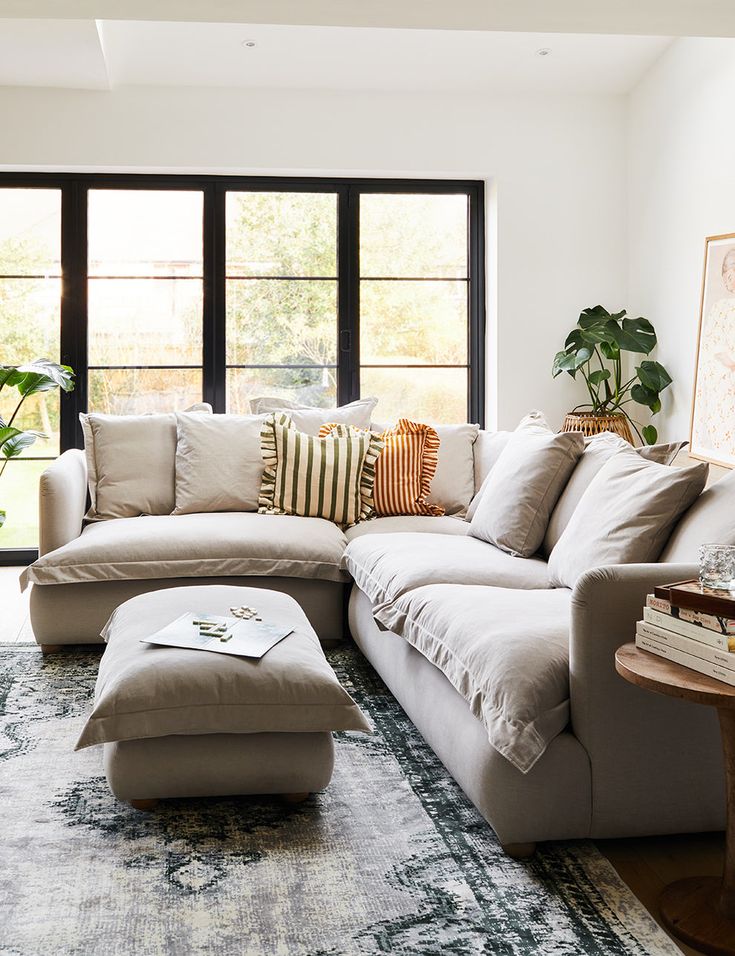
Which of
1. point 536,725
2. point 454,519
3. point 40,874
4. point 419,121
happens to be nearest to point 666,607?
point 536,725

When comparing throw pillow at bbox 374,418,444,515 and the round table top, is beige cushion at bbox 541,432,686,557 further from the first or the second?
the round table top

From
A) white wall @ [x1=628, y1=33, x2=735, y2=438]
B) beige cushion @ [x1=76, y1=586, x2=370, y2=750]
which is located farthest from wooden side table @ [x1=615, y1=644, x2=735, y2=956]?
white wall @ [x1=628, y1=33, x2=735, y2=438]

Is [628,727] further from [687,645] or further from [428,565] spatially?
[428,565]

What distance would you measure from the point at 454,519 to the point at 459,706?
77.0 inches

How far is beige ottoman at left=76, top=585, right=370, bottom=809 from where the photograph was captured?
240 cm

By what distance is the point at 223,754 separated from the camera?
2.48 meters

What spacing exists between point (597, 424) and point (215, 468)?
6.59ft

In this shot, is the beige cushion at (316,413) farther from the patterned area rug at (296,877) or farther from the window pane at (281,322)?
the patterned area rug at (296,877)

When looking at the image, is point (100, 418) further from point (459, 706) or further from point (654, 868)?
point (654, 868)

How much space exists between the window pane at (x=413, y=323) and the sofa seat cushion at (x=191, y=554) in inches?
73.4

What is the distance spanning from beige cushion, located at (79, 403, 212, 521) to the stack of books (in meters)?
2.89

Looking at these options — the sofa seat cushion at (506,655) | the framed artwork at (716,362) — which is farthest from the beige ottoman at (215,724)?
the framed artwork at (716,362)

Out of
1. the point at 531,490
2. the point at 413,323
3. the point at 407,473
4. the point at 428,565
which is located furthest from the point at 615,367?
the point at 428,565

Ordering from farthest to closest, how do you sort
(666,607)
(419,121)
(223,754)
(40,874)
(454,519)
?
(419,121) → (454,519) → (223,754) → (40,874) → (666,607)
